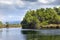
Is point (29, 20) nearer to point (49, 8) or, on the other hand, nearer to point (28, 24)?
point (28, 24)

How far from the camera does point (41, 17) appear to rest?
2559cm

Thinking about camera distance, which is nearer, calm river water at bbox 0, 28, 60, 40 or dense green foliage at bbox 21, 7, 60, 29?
calm river water at bbox 0, 28, 60, 40

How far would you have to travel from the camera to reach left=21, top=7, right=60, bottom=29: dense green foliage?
24906mm

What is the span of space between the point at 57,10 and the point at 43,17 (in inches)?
90.7

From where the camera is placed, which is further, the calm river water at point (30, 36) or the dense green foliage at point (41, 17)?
the dense green foliage at point (41, 17)

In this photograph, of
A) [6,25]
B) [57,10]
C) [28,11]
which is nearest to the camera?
[6,25]

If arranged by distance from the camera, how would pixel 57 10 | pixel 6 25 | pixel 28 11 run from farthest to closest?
pixel 57 10 < pixel 28 11 < pixel 6 25

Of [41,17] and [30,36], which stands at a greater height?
[41,17]

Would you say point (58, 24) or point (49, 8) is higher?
point (49, 8)

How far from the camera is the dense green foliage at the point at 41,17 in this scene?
24.9 metres

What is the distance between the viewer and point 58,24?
27438 mm

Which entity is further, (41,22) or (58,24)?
(58,24)

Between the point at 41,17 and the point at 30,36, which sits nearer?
the point at 30,36

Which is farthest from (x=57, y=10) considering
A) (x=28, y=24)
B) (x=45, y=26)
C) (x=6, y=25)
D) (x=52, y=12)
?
(x=6, y=25)
